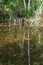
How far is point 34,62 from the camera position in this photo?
991cm

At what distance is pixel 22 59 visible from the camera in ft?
34.4

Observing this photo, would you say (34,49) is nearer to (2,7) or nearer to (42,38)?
(42,38)

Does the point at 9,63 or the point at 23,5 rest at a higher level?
the point at 23,5

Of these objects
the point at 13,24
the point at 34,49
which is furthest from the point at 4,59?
the point at 13,24

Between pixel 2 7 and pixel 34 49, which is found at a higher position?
pixel 2 7

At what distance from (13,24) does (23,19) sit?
210 centimetres

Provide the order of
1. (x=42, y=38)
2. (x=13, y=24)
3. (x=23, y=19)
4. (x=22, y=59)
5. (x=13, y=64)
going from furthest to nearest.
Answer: (x=23, y=19) → (x=13, y=24) → (x=42, y=38) → (x=22, y=59) → (x=13, y=64)

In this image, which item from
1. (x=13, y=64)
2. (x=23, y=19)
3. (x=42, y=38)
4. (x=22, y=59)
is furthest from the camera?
Answer: (x=23, y=19)

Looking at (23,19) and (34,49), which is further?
(23,19)

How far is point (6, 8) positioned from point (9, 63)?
13.4 meters

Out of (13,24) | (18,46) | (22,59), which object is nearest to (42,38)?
(18,46)

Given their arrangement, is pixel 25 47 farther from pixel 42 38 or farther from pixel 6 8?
pixel 6 8

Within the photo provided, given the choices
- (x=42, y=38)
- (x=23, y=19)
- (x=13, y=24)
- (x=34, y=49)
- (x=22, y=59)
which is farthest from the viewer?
(x=23, y=19)

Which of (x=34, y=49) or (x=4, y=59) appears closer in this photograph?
(x=4, y=59)
